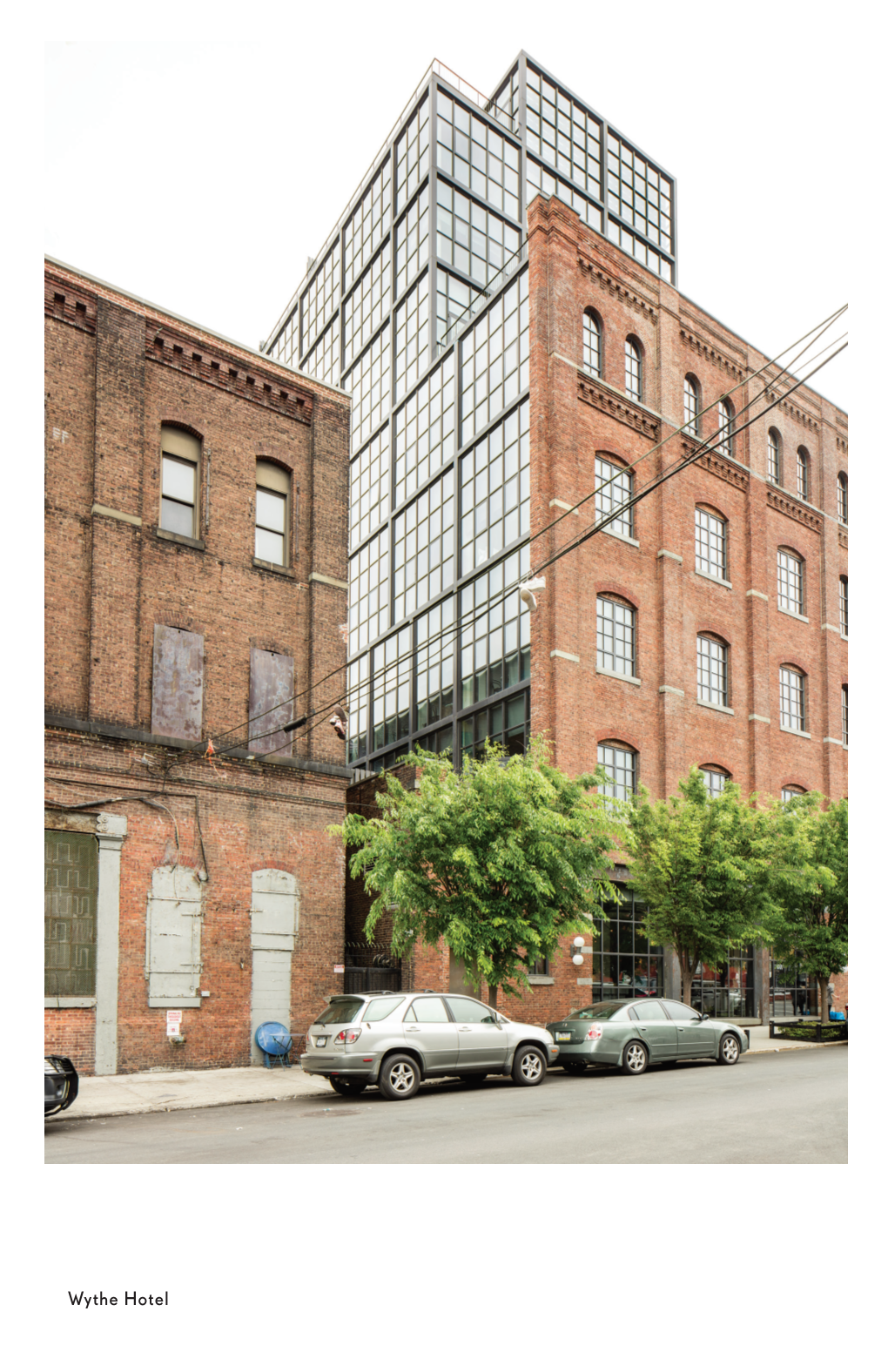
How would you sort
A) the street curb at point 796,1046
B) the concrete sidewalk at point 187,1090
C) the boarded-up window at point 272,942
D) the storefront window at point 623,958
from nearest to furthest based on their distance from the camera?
the concrete sidewalk at point 187,1090 < the boarded-up window at point 272,942 < the street curb at point 796,1046 < the storefront window at point 623,958

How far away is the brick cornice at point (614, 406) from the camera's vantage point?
28.3m

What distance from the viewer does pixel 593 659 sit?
88.7 feet

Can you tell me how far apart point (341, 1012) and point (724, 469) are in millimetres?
21941

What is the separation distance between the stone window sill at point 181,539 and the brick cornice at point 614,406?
11.9 meters

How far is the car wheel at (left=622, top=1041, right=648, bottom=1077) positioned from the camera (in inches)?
708

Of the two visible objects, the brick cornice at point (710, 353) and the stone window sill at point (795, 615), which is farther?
the stone window sill at point (795, 615)

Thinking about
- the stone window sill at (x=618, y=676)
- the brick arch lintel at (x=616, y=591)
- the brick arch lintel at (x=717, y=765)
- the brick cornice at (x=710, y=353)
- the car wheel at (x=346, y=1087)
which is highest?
the brick cornice at (x=710, y=353)

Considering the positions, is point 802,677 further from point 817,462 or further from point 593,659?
point 593,659

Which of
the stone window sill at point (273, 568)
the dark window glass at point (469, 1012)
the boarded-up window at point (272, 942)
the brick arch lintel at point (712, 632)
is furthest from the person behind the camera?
the brick arch lintel at point (712, 632)

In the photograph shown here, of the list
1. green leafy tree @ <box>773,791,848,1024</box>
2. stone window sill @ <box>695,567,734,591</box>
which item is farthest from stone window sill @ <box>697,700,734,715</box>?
green leafy tree @ <box>773,791,848,1024</box>

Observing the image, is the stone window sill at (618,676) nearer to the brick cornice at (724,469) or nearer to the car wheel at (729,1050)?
the brick cornice at (724,469)

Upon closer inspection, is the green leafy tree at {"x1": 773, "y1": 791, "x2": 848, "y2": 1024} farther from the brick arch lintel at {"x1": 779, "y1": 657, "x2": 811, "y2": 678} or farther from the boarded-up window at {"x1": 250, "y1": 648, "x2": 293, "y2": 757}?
the boarded-up window at {"x1": 250, "y1": 648, "x2": 293, "y2": 757}

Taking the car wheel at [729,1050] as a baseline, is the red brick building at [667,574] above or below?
above

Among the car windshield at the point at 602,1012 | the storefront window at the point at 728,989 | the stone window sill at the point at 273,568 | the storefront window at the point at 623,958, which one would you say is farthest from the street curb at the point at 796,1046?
the stone window sill at the point at 273,568
